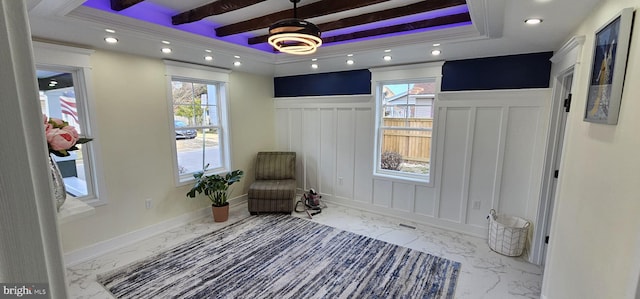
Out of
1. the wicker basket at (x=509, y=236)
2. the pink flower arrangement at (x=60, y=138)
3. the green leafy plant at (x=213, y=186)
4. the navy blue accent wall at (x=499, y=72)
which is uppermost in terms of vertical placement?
the navy blue accent wall at (x=499, y=72)

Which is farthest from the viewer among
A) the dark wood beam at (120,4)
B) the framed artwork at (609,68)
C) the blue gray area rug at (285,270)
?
the blue gray area rug at (285,270)

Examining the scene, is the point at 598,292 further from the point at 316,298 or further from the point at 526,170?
the point at 526,170

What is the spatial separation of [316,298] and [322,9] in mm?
2499

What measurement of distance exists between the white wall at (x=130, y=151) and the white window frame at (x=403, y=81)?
2.76 metres

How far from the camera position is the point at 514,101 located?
3.12m

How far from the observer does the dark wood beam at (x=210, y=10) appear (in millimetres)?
2297

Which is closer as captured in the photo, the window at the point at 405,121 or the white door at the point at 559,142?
the white door at the point at 559,142

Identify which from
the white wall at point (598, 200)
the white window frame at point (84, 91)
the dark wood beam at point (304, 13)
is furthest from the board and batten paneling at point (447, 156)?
the white window frame at point (84, 91)

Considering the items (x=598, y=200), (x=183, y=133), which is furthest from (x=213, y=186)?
(x=598, y=200)

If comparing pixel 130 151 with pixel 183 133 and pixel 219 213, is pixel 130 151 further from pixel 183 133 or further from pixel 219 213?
pixel 219 213

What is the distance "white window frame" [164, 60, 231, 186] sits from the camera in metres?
3.54

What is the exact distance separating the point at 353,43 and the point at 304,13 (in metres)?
0.97

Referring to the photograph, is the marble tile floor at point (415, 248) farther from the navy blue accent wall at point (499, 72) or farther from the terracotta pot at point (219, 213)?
the navy blue accent wall at point (499, 72)

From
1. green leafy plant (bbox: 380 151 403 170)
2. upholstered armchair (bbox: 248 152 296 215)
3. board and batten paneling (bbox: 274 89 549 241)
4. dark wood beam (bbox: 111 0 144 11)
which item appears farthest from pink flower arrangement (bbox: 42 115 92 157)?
green leafy plant (bbox: 380 151 403 170)
